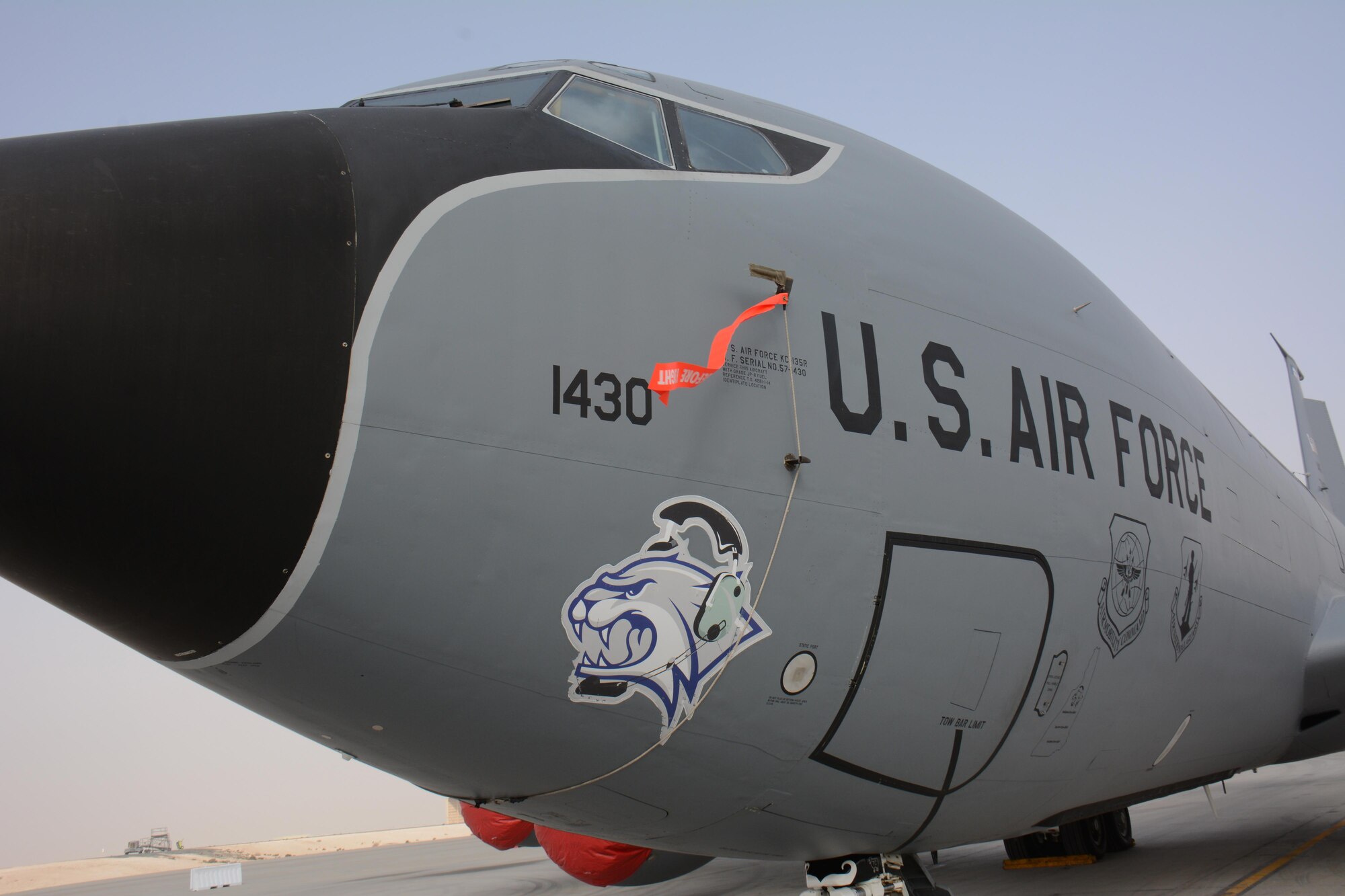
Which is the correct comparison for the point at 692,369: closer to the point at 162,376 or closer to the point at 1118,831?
the point at 162,376

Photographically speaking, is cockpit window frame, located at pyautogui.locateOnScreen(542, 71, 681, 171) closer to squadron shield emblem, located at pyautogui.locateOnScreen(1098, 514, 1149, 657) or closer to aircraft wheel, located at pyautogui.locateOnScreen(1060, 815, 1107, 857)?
squadron shield emblem, located at pyautogui.locateOnScreen(1098, 514, 1149, 657)

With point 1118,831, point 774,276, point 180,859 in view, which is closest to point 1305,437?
point 1118,831

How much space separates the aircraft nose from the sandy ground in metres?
33.2

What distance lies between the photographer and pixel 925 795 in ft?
14.9

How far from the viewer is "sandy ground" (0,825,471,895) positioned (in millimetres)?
35125

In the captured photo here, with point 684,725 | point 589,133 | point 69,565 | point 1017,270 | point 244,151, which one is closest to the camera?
point 69,565

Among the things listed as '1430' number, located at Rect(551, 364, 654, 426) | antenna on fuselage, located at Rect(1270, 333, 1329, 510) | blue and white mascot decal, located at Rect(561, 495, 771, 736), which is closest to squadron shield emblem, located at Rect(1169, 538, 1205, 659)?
blue and white mascot decal, located at Rect(561, 495, 771, 736)

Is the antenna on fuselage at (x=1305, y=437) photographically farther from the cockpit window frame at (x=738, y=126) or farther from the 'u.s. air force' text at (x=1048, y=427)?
the cockpit window frame at (x=738, y=126)

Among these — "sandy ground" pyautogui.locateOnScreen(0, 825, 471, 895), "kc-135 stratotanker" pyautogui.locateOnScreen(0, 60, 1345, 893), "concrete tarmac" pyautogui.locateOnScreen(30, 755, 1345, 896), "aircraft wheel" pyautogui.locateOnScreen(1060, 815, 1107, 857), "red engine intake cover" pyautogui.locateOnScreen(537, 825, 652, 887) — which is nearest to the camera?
"kc-135 stratotanker" pyautogui.locateOnScreen(0, 60, 1345, 893)

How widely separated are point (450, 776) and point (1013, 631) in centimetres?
248

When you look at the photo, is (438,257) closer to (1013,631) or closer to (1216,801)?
(1013,631)

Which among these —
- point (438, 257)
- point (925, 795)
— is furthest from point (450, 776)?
point (925, 795)

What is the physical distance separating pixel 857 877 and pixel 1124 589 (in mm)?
1972

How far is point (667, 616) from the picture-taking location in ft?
11.4
